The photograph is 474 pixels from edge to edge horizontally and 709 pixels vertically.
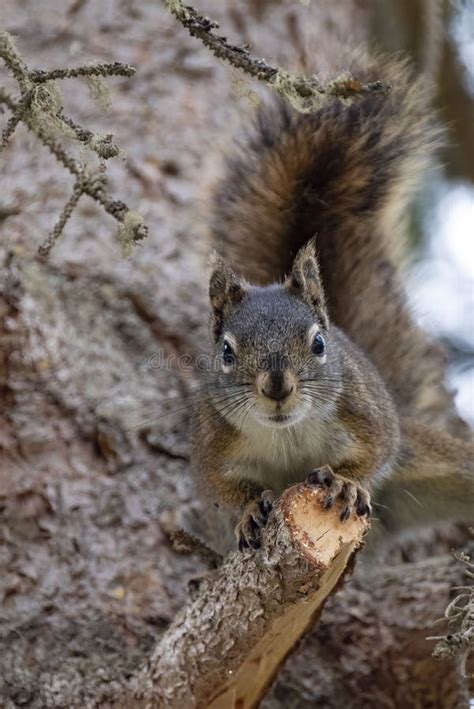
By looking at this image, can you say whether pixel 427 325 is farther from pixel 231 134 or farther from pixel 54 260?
pixel 54 260

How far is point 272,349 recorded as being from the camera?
1.58 metres

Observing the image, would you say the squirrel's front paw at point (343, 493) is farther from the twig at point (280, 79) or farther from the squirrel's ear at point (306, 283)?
Answer: the twig at point (280, 79)

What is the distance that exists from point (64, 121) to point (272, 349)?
1.65 ft

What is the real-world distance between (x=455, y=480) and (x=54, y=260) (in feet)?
3.42

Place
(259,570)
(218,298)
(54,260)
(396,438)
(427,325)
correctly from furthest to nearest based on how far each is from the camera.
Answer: (427,325), (54,260), (396,438), (218,298), (259,570)

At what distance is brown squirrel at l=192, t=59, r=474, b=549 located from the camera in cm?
164

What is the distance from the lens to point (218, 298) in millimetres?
1799

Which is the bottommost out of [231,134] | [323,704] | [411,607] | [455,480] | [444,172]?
[323,704]

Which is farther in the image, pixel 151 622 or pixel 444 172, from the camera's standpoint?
pixel 444 172

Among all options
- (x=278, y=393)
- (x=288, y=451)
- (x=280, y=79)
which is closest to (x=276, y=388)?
(x=278, y=393)

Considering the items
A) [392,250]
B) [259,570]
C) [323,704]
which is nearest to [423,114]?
[392,250]

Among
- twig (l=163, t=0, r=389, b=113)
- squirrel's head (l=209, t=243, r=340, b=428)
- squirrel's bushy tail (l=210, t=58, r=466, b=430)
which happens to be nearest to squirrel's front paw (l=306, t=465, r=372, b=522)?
squirrel's head (l=209, t=243, r=340, b=428)

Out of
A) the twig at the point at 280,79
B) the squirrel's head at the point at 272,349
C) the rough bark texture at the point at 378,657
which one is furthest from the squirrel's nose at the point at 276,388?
the rough bark texture at the point at 378,657

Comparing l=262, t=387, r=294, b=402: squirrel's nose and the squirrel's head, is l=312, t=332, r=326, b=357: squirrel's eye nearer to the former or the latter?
the squirrel's head
